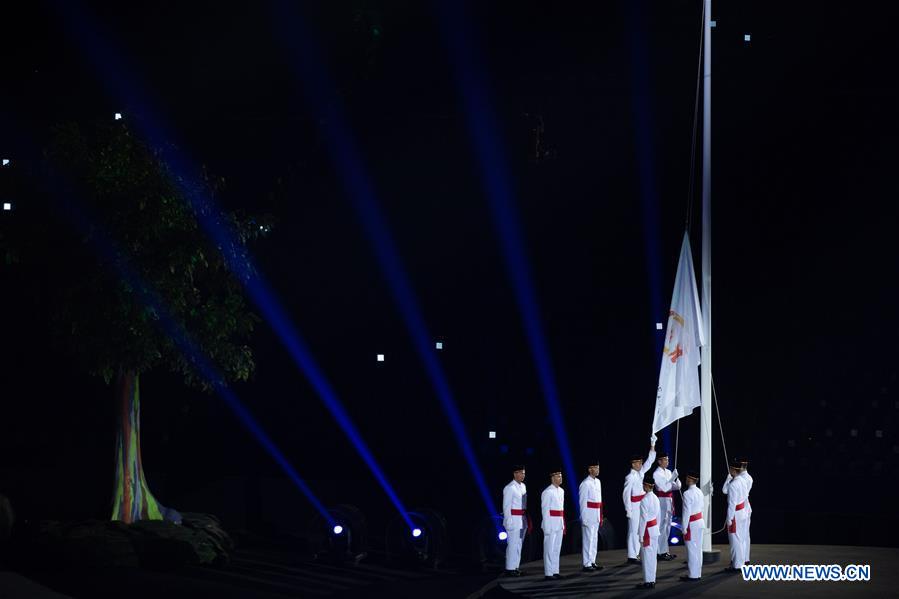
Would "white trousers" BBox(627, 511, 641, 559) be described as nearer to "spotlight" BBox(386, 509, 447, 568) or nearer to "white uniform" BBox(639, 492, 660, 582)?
"white uniform" BBox(639, 492, 660, 582)

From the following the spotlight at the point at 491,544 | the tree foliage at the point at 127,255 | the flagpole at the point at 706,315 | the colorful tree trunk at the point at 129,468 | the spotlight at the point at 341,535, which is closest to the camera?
the flagpole at the point at 706,315

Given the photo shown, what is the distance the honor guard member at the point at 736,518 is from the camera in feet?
56.9

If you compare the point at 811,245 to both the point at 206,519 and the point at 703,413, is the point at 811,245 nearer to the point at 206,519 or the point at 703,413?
the point at 703,413

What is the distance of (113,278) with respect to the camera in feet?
72.7

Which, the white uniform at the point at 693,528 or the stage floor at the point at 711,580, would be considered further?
the white uniform at the point at 693,528

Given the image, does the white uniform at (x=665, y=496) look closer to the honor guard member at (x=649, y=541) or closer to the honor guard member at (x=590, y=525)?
the honor guard member at (x=590, y=525)

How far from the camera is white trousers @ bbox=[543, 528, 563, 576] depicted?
17.7 m

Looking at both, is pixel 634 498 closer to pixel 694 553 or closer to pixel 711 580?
pixel 694 553

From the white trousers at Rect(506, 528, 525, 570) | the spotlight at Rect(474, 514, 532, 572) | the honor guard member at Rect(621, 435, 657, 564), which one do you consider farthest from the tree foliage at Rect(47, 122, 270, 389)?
the honor guard member at Rect(621, 435, 657, 564)

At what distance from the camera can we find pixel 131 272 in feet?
72.6

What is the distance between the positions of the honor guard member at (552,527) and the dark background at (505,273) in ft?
19.2

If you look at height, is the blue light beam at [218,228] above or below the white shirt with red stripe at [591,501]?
above

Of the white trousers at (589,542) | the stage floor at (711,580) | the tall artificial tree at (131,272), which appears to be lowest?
the stage floor at (711,580)

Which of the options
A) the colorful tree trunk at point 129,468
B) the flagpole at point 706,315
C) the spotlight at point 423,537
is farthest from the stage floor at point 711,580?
the colorful tree trunk at point 129,468
